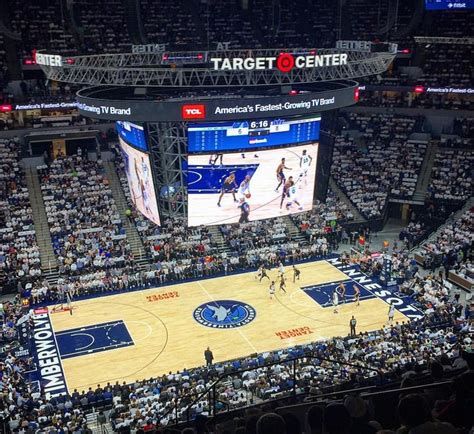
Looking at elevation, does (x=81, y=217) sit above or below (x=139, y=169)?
below

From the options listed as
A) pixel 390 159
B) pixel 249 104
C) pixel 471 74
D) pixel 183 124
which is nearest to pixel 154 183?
pixel 183 124

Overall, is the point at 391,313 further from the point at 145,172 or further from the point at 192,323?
the point at 145,172

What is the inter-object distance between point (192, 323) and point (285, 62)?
12.7 m

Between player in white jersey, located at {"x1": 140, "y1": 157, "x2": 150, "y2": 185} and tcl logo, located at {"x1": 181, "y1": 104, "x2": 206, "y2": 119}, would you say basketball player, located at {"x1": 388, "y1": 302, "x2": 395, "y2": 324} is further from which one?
player in white jersey, located at {"x1": 140, "y1": 157, "x2": 150, "y2": 185}

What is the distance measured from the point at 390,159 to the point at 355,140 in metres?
4.08

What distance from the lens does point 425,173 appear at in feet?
142

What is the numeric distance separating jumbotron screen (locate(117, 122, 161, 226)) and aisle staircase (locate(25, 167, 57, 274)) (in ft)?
19.8

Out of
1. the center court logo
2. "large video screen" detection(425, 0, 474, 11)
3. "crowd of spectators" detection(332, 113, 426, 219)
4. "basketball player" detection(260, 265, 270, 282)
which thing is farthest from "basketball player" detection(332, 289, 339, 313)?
"large video screen" detection(425, 0, 474, 11)

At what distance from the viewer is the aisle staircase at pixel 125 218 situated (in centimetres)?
3525

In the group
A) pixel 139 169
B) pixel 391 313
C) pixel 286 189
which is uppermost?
pixel 139 169

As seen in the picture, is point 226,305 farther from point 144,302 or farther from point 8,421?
point 8,421

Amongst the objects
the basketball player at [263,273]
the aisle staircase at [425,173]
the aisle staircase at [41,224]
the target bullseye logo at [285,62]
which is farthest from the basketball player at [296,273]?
the aisle staircase at [41,224]

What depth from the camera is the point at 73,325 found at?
1137 inches

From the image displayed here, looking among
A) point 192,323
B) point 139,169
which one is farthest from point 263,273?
point 139,169
